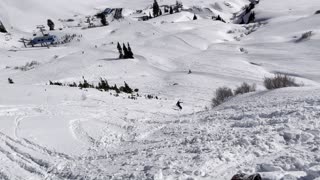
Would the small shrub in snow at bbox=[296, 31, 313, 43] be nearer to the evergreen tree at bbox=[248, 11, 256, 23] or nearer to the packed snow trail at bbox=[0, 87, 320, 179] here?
the evergreen tree at bbox=[248, 11, 256, 23]

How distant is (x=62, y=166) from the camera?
15.6 meters

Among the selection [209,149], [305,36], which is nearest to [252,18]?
[305,36]

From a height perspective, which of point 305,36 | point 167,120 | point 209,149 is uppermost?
point 305,36

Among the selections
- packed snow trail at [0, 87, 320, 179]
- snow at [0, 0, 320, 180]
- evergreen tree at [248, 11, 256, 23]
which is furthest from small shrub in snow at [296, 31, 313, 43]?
packed snow trail at [0, 87, 320, 179]

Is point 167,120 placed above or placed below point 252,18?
below

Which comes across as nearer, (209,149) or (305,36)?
(209,149)

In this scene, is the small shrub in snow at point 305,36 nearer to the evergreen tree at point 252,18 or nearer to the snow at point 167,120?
the snow at point 167,120

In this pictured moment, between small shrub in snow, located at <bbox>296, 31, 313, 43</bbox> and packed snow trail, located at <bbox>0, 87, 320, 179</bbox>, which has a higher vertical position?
small shrub in snow, located at <bbox>296, 31, 313, 43</bbox>

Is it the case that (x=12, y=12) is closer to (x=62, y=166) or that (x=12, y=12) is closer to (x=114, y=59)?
(x=114, y=59)

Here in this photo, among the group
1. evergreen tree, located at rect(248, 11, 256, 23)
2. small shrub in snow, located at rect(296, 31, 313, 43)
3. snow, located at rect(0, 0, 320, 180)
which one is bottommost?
snow, located at rect(0, 0, 320, 180)

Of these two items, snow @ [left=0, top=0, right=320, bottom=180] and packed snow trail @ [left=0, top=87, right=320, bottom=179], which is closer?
packed snow trail @ [left=0, top=87, right=320, bottom=179]

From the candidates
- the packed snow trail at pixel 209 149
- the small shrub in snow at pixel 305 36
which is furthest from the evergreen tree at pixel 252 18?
the packed snow trail at pixel 209 149

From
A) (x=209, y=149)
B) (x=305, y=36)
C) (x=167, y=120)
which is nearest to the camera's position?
(x=209, y=149)

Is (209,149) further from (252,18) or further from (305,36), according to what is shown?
(252,18)
